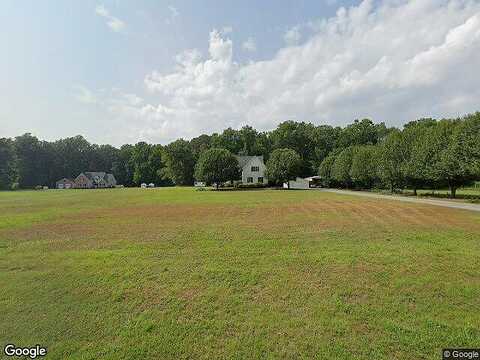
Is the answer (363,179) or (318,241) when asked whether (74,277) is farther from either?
(363,179)

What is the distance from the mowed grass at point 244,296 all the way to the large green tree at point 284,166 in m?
49.8

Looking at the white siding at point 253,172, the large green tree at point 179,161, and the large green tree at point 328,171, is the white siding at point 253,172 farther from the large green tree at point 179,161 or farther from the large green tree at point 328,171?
the large green tree at point 179,161

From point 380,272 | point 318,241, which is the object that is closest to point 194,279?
point 380,272

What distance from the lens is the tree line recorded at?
32.8 m

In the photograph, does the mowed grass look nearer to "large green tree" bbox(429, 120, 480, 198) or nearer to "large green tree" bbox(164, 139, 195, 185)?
"large green tree" bbox(429, 120, 480, 198)

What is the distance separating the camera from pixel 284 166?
6119 cm

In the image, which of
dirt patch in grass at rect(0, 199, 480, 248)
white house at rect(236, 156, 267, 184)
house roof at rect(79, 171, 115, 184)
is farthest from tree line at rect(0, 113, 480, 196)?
dirt patch in grass at rect(0, 199, 480, 248)

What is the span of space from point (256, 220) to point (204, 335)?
11.2 m

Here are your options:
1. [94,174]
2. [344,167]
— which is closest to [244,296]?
[344,167]

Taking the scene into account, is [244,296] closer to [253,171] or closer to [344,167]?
[344,167]

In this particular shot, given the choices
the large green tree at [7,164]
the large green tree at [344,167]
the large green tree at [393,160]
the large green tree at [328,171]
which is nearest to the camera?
the large green tree at [393,160]

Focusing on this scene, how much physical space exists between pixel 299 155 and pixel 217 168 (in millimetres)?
28654

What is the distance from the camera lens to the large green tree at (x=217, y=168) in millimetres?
59844

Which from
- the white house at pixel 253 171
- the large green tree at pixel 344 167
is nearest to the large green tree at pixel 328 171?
the large green tree at pixel 344 167
